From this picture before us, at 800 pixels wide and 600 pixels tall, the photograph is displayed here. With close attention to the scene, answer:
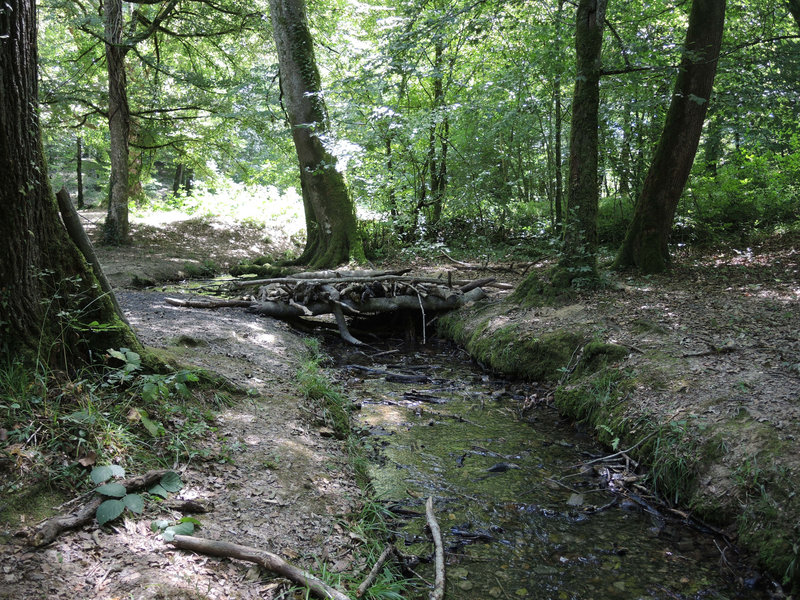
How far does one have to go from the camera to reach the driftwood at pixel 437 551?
271 cm

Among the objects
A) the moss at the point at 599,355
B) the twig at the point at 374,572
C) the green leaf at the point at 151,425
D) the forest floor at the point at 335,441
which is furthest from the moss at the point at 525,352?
the green leaf at the point at 151,425

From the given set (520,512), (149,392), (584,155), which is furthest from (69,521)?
(584,155)

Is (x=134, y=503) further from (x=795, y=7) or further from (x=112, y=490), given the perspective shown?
(x=795, y=7)

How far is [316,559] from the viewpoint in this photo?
2.63 meters

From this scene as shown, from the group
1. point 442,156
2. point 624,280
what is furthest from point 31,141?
point 442,156

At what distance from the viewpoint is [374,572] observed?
8.77ft

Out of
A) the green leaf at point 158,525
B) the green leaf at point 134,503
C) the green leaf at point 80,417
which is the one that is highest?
the green leaf at point 80,417

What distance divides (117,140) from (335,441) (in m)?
13.2

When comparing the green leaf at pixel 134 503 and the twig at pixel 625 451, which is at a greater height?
the green leaf at pixel 134 503

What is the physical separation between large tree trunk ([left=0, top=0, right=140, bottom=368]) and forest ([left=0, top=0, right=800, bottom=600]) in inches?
0.6

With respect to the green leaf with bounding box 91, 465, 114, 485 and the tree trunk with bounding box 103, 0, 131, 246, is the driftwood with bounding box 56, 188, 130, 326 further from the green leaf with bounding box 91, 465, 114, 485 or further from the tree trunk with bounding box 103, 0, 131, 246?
the tree trunk with bounding box 103, 0, 131, 246

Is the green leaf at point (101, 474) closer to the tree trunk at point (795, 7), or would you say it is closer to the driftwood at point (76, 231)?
the driftwood at point (76, 231)

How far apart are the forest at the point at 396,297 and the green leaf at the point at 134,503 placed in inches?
2.0

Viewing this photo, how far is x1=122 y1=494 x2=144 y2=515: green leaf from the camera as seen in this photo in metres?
2.41
